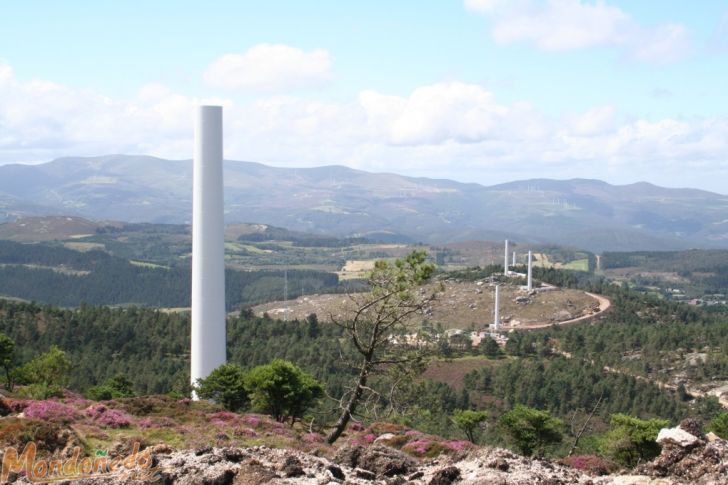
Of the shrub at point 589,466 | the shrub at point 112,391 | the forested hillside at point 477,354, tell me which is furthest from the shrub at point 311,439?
the shrub at point 112,391

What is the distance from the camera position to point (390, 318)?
90.4 ft

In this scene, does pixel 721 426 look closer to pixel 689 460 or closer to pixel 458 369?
pixel 689 460

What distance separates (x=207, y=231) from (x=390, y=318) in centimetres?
2401

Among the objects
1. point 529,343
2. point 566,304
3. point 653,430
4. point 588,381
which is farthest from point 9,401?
point 566,304

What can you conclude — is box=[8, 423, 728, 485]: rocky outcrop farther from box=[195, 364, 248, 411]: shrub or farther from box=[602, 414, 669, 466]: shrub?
box=[195, 364, 248, 411]: shrub

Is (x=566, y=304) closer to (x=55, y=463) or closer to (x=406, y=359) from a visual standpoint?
(x=406, y=359)

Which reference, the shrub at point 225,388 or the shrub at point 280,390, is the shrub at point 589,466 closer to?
the shrub at point 280,390

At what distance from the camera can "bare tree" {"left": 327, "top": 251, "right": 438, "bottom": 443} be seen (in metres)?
26.4

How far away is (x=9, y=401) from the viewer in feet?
107

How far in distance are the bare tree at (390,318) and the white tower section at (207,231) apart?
817 inches

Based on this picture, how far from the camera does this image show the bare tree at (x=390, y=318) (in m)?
26.4

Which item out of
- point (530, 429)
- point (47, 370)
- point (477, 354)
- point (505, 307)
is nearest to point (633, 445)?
point (530, 429)

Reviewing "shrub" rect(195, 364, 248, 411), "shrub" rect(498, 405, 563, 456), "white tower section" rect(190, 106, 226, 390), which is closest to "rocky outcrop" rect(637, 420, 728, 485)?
"shrub" rect(498, 405, 563, 456)

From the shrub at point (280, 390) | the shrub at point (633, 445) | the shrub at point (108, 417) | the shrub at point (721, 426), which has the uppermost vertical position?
the shrub at point (108, 417)
